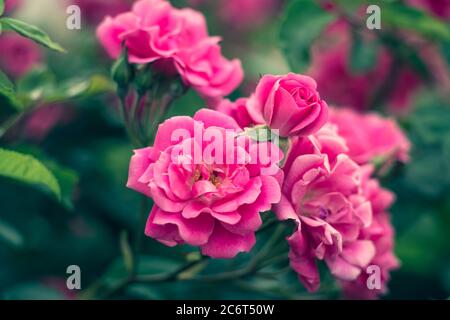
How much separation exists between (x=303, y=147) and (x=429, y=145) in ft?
2.36

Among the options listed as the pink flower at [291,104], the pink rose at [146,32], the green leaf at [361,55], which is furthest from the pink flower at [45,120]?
the pink flower at [291,104]

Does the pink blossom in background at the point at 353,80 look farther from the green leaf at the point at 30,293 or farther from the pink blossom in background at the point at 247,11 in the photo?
the green leaf at the point at 30,293

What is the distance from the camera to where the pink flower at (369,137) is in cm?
122

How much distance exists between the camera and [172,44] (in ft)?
3.58

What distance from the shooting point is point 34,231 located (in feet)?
4.93

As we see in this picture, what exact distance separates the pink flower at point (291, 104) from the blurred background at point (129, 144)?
34cm

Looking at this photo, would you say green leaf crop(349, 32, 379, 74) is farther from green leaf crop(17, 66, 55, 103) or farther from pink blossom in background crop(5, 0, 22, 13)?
pink blossom in background crop(5, 0, 22, 13)

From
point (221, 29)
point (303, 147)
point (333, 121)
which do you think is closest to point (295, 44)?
point (333, 121)

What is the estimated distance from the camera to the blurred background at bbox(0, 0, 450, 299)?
1318mm

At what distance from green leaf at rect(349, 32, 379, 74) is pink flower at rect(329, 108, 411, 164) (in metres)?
0.23

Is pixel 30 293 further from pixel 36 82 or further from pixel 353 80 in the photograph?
pixel 353 80

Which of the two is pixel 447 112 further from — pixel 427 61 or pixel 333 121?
pixel 333 121

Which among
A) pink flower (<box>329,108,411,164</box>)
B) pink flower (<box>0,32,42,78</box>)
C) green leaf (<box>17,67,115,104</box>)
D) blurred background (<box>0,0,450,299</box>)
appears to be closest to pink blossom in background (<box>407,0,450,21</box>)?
blurred background (<box>0,0,450,299</box>)

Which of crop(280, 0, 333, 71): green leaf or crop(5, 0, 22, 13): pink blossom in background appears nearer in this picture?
crop(280, 0, 333, 71): green leaf
